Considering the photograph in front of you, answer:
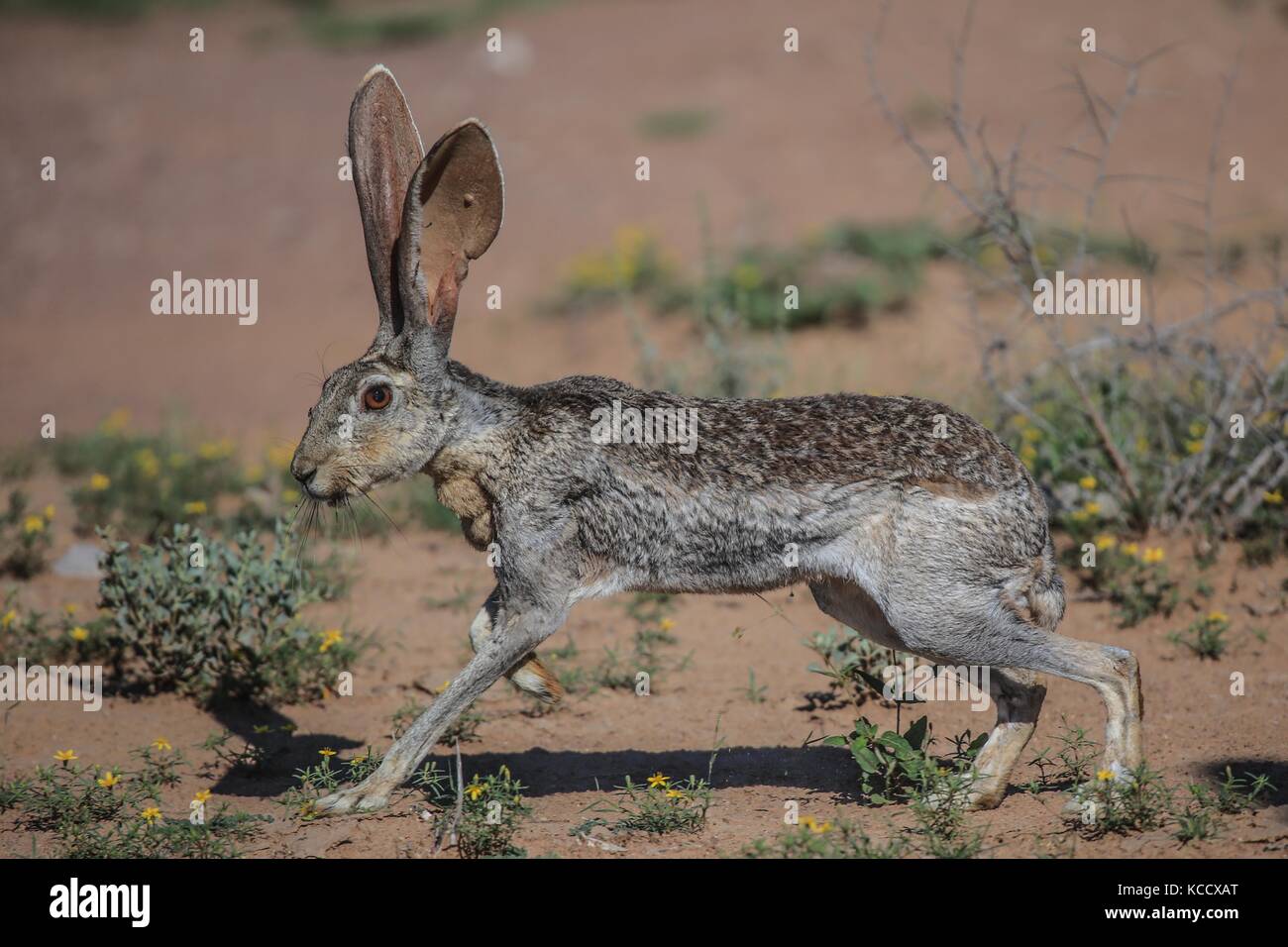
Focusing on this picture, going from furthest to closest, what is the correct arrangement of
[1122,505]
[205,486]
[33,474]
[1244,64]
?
1. [1244,64]
2. [33,474]
3. [205,486]
4. [1122,505]

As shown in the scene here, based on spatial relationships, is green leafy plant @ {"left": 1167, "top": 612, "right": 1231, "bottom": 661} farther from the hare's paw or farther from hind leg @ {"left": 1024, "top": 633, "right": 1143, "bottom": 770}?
the hare's paw

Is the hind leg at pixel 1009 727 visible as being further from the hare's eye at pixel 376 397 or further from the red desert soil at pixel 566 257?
the hare's eye at pixel 376 397

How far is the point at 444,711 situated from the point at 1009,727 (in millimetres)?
1985

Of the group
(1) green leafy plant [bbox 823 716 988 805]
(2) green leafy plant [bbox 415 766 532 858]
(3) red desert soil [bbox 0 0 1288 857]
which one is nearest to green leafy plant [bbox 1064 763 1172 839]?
(3) red desert soil [bbox 0 0 1288 857]

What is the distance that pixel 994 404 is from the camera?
25.4 ft

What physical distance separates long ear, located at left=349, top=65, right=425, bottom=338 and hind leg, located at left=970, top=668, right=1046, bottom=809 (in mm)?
2548

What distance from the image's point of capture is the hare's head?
5.07 meters

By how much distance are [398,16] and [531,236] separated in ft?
28.8

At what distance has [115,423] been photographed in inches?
390

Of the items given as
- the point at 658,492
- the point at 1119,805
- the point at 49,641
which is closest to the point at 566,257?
the point at 49,641

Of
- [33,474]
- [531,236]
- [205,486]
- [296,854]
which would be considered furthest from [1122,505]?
[531,236]

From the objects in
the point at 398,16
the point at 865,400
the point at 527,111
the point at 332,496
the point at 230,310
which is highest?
the point at 398,16

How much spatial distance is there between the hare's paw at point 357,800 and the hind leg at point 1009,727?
2.05 metres
